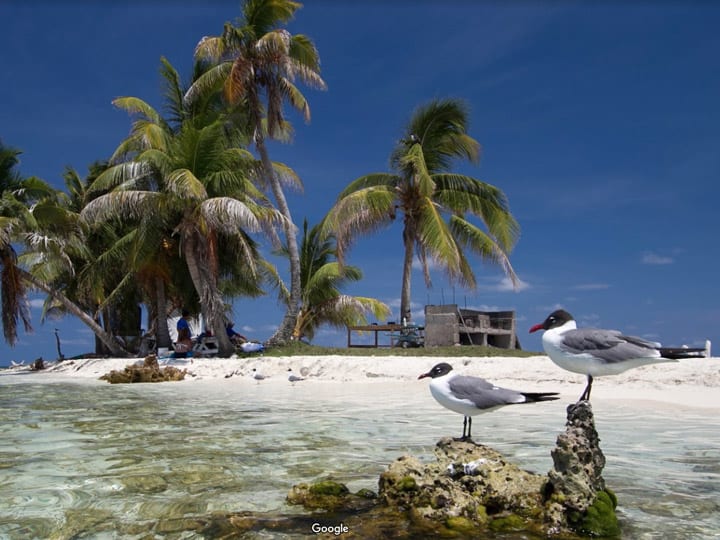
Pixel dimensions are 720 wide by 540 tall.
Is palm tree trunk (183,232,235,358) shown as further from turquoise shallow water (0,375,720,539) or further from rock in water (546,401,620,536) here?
rock in water (546,401,620,536)

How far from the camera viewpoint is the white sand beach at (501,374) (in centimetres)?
1098

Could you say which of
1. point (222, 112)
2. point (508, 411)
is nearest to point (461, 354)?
point (508, 411)

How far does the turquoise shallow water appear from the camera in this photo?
4.14 metres

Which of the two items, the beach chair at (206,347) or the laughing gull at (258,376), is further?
the beach chair at (206,347)

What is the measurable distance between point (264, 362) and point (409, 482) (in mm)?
14771

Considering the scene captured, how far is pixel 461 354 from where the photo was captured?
1788cm

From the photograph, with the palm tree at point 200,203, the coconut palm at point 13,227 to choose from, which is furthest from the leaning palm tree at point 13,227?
the palm tree at point 200,203

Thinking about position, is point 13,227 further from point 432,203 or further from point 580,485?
point 580,485

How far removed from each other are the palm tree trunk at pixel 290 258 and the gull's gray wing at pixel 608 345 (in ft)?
62.2

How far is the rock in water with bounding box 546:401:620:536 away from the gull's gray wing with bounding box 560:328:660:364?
0.44 meters

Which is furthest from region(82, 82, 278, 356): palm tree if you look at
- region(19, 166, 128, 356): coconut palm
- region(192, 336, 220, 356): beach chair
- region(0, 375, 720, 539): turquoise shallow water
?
region(0, 375, 720, 539): turquoise shallow water

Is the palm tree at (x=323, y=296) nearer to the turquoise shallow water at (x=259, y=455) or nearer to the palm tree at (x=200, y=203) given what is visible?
the palm tree at (x=200, y=203)

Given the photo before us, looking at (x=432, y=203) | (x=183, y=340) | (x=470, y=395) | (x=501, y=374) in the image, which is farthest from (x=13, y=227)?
(x=470, y=395)

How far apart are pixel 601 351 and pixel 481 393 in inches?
37.1
